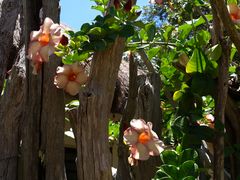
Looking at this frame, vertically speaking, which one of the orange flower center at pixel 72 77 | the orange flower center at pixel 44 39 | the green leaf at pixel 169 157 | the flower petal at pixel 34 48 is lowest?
the green leaf at pixel 169 157

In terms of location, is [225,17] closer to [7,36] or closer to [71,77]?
[71,77]

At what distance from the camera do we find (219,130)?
152 centimetres

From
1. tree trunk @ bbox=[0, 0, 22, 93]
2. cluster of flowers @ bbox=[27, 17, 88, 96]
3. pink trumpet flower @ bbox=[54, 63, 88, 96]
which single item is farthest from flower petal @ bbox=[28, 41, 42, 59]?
tree trunk @ bbox=[0, 0, 22, 93]

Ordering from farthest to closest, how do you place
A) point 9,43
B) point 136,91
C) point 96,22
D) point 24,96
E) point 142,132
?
1. point 9,43
2. point 136,91
3. point 24,96
4. point 96,22
5. point 142,132

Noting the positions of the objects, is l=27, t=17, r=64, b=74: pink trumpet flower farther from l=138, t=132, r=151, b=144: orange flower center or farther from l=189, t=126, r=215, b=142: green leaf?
l=189, t=126, r=215, b=142: green leaf

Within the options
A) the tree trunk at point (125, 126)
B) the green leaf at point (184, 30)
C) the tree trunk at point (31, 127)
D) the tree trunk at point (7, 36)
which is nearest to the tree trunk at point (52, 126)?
the tree trunk at point (31, 127)

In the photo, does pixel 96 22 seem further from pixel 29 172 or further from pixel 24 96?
pixel 29 172

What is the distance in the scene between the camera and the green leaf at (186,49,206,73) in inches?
62.6

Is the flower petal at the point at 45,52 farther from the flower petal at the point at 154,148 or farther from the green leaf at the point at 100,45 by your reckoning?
the flower petal at the point at 154,148

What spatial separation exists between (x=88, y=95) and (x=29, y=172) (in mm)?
322

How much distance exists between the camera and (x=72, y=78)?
1629 millimetres

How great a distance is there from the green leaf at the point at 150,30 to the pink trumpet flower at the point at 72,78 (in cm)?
27

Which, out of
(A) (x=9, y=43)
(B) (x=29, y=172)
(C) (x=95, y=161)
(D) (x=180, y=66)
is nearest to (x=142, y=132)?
(C) (x=95, y=161)

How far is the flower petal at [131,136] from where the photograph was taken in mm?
1495
